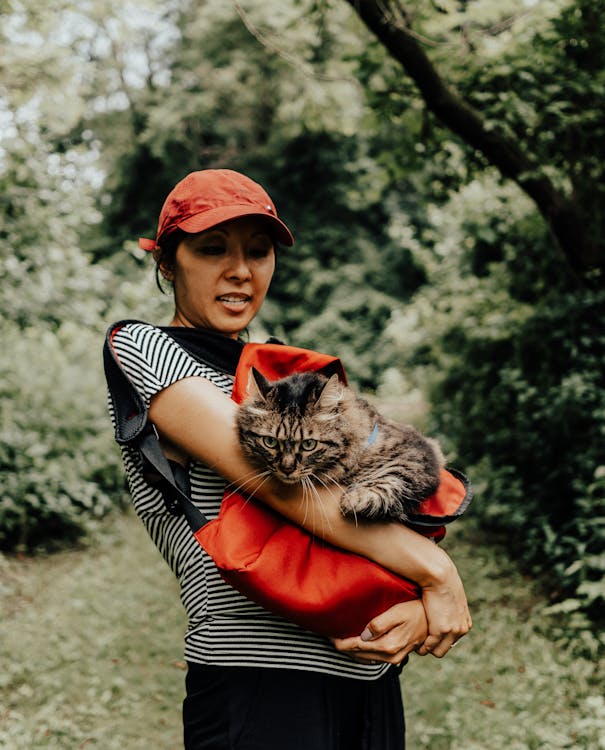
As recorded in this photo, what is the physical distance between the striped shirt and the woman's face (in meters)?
0.19

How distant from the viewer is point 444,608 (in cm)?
156

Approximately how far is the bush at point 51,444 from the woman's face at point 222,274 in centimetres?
545

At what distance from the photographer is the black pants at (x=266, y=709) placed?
60.0 inches

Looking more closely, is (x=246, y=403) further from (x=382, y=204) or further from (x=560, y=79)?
(x=382, y=204)

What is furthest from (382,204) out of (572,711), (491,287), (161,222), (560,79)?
(161,222)

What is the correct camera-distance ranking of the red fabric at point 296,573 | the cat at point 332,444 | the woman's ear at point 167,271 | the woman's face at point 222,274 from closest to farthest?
the red fabric at point 296,573, the cat at point 332,444, the woman's face at point 222,274, the woman's ear at point 167,271

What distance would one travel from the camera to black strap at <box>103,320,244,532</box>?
58.4 inches

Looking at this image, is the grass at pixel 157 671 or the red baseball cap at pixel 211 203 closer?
the red baseball cap at pixel 211 203

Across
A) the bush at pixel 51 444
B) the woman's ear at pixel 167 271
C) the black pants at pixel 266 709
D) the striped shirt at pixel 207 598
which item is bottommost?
the bush at pixel 51 444

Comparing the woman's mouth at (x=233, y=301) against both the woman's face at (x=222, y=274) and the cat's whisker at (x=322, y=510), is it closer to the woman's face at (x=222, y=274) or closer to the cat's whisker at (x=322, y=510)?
the woman's face at (x=222, y=274)

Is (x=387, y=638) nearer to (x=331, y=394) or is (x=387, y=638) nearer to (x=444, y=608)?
(x=444, y=608)

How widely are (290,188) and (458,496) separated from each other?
59.8ft

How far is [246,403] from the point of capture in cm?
168

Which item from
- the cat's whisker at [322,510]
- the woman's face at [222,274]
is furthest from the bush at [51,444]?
the cat's whisker at [322,510]
